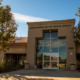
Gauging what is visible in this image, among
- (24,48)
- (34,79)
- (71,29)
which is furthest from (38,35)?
(34,79)

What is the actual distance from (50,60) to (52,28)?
519 cm

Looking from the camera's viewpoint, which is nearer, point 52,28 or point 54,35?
point 52,28

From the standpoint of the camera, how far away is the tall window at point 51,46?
21.1 m

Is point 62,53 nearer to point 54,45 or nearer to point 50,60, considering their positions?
point 54,45

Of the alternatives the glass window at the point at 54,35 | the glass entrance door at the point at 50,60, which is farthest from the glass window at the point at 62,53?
the glass window at the point at 54,35

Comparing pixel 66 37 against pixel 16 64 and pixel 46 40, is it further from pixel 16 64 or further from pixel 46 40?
pixel 16 64

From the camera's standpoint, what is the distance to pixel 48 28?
2178 cm

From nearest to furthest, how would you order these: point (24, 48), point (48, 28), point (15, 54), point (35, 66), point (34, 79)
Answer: point (34, 79), point (35, 66), point (48, 28), point (24, 48), point (15, 54)

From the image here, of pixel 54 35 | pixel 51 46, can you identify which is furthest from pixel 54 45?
pixel 54 35

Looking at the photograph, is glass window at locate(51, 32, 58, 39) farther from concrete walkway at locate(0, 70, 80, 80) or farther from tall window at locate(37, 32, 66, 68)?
concrete walkway at locate(0, 70, 80, 80)

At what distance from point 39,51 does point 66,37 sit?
16.6ft

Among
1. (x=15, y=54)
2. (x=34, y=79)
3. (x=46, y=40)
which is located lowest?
(x=34, y=79)

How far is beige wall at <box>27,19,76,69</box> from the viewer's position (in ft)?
66.9

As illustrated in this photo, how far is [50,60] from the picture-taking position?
69.9 ft
